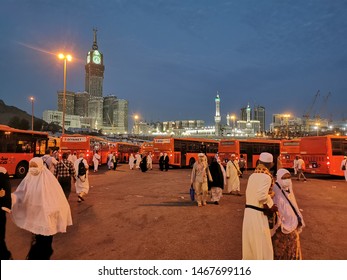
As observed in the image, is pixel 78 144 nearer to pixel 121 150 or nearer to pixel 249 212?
pixel 121 150

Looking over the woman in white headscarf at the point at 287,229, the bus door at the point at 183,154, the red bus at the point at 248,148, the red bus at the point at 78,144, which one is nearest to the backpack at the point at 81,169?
the woman in white headscarf at the point at 287,229

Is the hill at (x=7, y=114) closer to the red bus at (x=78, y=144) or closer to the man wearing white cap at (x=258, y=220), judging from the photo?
the red bus at (x=78, y=144)

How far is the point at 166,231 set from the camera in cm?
646

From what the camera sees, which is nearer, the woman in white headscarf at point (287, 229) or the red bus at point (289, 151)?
the woman in white headscarf at point (287, 229)

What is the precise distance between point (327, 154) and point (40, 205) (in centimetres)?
1854

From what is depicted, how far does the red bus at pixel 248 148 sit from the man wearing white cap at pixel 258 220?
21.9 meters

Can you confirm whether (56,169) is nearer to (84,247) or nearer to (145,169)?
(84,247)

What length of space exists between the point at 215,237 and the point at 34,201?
137 inches

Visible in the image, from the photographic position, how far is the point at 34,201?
4.45 m

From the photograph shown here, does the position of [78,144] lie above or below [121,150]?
above

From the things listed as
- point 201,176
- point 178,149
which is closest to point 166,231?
point 201,176

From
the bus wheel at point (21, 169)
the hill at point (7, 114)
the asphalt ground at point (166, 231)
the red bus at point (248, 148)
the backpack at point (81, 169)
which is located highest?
the hill at point (7, 114)

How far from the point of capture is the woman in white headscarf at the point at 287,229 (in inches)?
156

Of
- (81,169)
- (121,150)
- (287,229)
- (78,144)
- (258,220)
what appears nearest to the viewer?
(258,220)
